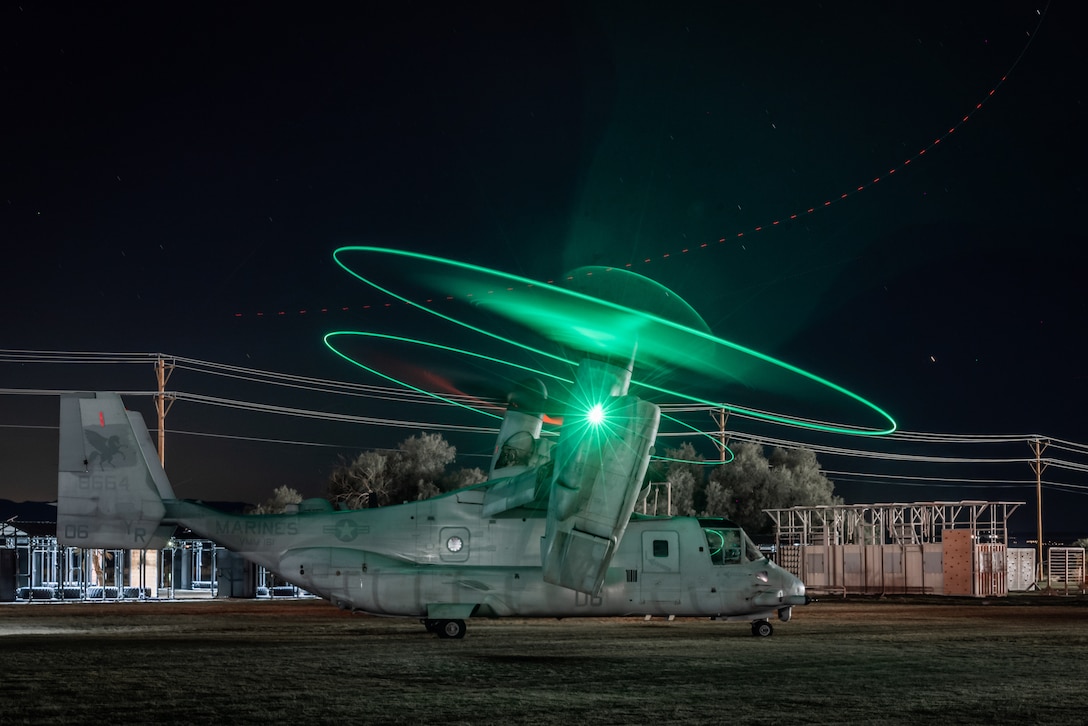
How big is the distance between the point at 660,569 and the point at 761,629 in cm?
281

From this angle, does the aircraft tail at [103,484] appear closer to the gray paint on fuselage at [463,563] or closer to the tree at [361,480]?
the gray paint on fuselage at [463,563]

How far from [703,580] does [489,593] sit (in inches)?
200

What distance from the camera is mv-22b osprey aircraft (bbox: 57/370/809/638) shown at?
26.6 m

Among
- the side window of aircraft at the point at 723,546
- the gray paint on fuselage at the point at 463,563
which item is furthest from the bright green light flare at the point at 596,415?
the side window of aircraft at the point at 723,546

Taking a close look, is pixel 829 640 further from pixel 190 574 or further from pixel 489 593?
pixel 190 574

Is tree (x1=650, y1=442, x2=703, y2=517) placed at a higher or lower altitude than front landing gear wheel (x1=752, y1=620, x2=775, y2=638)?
higher

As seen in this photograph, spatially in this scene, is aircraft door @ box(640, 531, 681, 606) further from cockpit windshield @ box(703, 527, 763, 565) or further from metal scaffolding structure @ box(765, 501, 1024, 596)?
metal scaffolding structure @ box(765, 501, 1024, 596)

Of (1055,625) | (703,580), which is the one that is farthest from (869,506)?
(703,580)

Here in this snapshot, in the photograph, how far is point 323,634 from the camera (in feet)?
91.6

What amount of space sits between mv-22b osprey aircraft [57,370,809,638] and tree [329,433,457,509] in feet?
221

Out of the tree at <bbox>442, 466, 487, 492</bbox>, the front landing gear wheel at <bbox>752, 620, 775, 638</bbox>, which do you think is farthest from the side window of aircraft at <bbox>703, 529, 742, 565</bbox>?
the tree at <bbox>442, 466, 487, 492</bbox>

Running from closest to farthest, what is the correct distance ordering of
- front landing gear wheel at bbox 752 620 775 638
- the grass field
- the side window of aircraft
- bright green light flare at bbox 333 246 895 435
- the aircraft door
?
the grass field, bright green light flare at bbox 333 246 895 435, the aircraft door, front landing gear wheel at bbox 752 620 775 638, the side window of aircraft

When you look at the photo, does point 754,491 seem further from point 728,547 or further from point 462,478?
point 728,547

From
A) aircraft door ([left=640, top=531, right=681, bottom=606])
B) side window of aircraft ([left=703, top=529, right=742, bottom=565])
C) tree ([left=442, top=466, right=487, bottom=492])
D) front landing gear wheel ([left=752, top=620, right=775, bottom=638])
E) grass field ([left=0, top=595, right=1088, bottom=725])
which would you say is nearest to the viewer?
grass field ([left=0, top=595, right=1088, bottom=725])
